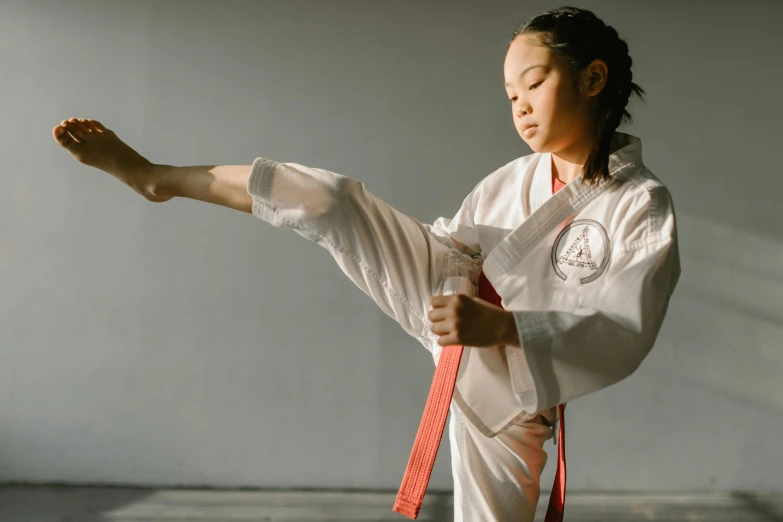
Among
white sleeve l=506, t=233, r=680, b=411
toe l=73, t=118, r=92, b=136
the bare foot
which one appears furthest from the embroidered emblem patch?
toe l=73, t=118, r=92, b=136

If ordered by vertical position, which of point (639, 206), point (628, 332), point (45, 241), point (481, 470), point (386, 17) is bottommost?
point (481, 470)

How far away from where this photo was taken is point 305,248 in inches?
127

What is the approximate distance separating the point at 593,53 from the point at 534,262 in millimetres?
417

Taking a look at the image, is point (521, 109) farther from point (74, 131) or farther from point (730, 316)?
point (730, 316)

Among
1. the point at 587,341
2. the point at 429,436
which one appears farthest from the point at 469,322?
the point at 429,436

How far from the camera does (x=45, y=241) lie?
322cm

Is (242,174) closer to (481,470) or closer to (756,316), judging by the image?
(481,470)

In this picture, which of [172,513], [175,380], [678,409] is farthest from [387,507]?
[678,409]

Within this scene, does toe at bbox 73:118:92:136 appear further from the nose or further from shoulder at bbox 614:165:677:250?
shoulder at bbox 614:165:677:250

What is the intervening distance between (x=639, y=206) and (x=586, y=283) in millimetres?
168

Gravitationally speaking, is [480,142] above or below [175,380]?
above

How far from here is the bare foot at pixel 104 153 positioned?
4.75ft

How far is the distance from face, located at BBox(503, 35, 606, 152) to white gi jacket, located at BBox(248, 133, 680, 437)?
100 mm

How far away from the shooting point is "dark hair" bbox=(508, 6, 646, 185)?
1.37 meters
